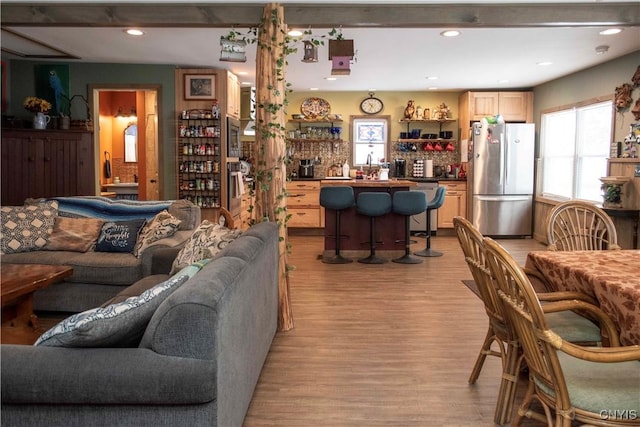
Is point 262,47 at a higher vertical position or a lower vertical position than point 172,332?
higher

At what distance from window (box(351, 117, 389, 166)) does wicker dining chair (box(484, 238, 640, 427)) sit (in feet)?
25.5

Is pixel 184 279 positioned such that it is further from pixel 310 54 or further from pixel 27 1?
pixel 27 1

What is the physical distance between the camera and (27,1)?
A: 14.5 feet

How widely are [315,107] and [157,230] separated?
18.7 ft

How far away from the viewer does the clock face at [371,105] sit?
31.8ft

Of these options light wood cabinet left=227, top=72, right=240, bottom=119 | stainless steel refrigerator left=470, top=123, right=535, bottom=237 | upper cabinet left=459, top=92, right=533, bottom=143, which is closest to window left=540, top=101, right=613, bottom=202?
stainless steel refrigerator left=470, top=123, right=535, bottom=237

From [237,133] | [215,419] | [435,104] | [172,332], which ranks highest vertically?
[435,104]

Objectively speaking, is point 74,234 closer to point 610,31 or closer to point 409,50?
point 409,50

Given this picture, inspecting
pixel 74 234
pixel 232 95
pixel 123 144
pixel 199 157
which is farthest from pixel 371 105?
pixel 74 234

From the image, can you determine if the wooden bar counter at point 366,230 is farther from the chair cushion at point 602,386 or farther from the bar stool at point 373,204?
the chair cushion at point 602,386

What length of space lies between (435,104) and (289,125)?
2529 mm

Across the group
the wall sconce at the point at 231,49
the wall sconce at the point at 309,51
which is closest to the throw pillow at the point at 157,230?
the wall sconce at the point at 231,49

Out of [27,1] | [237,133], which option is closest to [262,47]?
[27,1]

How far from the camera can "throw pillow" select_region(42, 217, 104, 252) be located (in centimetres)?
463
